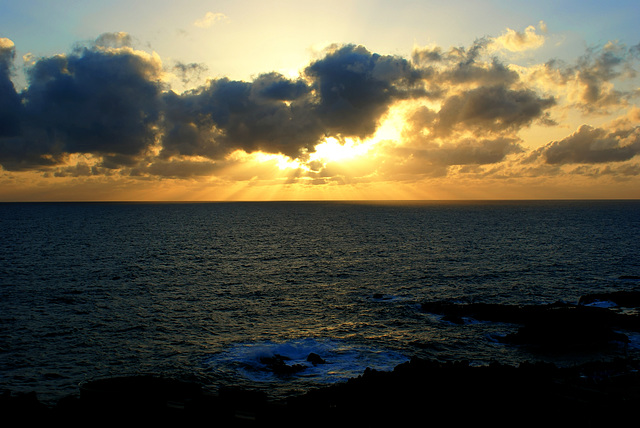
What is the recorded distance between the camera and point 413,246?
356 feet

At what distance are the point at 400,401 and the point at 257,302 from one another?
30.9 metres

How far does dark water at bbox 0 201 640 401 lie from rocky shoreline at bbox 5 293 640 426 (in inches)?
177

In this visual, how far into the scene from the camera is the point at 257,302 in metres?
54.4

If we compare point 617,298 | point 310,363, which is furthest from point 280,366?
point 617,298

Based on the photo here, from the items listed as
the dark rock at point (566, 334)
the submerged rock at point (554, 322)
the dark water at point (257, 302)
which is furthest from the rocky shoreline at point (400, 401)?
the submerged rock at point (554, 322)

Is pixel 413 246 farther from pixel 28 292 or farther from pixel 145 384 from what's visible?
pixel 145 384

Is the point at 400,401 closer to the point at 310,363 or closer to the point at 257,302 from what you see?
the point at 310,363

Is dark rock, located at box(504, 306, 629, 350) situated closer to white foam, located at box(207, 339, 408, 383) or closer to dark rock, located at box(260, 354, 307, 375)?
white foam, located at box(207, 339, 408, 383)

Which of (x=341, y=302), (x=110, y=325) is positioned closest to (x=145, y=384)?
(x=110, y=325)

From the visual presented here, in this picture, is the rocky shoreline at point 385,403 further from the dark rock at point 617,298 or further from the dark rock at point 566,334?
the dark rock at point 617,298

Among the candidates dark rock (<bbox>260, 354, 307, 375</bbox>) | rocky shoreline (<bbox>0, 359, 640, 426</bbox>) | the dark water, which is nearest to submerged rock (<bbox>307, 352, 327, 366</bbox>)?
the dark water

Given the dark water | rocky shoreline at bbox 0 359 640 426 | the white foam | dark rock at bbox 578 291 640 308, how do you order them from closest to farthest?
rocky shoreline at bbox 0 359 640 426, the white foam, the dark water, dark rock at bbox 578 291 640 308

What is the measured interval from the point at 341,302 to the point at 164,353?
23382mm

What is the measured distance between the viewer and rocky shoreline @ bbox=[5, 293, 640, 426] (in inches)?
949
